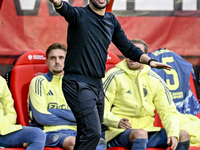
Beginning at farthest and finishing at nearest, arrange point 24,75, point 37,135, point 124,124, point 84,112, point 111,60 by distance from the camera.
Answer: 1. point 111,60
2. point 24,75
3. point 124,124
4. point 37,135
5. point 84,112

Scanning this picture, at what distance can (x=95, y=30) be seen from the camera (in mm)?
1851

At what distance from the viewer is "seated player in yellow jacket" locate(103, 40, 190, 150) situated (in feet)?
8.75

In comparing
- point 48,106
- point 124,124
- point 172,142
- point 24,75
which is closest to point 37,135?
point 48,106

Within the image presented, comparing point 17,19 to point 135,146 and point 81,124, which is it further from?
point 81,124

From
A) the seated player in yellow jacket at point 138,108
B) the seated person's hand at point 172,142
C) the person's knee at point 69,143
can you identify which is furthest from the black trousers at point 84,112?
the seated person's hand at point 172,142

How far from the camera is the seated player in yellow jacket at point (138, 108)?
267cm

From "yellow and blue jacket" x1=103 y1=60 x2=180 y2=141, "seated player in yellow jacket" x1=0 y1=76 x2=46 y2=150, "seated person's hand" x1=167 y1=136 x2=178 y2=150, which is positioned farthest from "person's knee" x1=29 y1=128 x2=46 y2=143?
"seated person's hand" x1=167 y1=136 x2=178 y2=150

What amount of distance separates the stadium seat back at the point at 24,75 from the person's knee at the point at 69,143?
0.51m

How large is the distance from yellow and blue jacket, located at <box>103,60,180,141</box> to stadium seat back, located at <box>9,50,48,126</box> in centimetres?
65

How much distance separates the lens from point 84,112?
1.76 metres

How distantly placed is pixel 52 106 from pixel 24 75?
0.42 m

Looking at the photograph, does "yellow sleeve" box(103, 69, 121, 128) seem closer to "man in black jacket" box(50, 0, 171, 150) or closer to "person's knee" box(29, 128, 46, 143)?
"person's knee" box(29, 128, 46, 143)

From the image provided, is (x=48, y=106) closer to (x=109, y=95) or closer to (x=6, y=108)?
(x=6, y=108)

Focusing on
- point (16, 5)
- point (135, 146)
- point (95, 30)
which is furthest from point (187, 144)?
point (16, 5)
